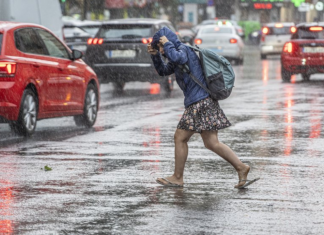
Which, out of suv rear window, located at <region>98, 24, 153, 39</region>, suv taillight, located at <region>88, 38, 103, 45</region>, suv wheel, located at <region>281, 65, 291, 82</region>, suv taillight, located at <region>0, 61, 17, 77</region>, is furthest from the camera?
suv wheel, located at <region>281, 65, 291, 82</region>

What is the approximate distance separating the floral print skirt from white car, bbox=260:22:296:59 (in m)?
35.3

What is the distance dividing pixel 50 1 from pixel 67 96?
23.9 ft

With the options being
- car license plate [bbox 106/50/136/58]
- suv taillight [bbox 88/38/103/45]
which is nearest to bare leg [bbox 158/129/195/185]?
car license plate [bbox 106/50/136/58]

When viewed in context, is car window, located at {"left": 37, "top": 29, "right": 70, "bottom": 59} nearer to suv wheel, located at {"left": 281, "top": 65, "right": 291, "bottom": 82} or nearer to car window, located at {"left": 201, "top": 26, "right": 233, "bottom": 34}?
suv wheel, located at {"left": 281, "top": 65, "right": 291, "bottom": 82}

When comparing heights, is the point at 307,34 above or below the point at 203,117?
below

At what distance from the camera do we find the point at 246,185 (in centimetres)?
841

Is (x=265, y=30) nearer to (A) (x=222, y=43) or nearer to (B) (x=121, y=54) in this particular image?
(A) (x=222, y=43)

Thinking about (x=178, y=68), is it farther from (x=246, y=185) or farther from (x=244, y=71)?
(x=244, y=71)

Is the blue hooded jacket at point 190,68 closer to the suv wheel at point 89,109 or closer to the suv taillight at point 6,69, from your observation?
the suv taillight at point 6,69

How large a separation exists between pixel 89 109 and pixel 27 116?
2.05 metres

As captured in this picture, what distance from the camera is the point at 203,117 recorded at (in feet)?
27.7

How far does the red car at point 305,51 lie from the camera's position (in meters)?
23.9

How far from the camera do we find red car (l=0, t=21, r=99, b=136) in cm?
1203

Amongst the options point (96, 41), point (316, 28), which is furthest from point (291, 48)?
point (96, 41)
